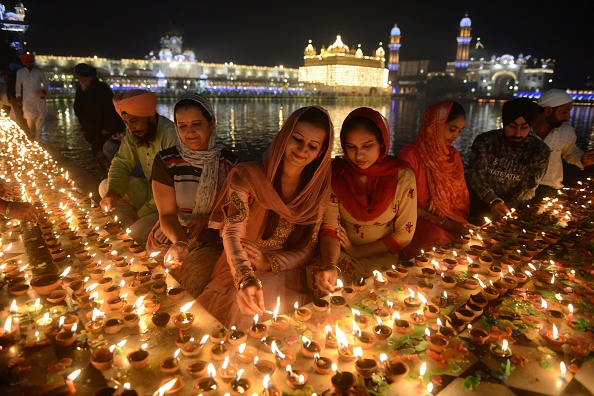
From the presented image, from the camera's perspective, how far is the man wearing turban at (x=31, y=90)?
937cm

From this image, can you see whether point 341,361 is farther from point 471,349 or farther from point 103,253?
point 103,253

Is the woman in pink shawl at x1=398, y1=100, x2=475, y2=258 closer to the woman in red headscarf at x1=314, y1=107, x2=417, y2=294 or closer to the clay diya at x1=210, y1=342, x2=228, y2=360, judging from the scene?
the woman in red headscarf at x1=314, y1=107, x2=417, y2=294

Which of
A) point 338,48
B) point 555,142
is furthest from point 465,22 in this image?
point 555,142

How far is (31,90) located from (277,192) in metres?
9.94

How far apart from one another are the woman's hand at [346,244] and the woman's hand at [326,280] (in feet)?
2.00

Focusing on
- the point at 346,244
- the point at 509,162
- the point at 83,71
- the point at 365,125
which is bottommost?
the point at 346,244

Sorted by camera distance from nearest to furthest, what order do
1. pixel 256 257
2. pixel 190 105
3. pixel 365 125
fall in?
pixel 256 257
pixel 365 125
pixel 190 105

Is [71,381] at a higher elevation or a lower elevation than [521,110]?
lower

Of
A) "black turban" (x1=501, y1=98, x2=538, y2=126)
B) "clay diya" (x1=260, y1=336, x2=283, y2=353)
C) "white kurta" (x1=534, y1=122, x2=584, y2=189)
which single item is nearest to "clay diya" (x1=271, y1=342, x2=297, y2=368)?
"clay diya" (x1=260, y1=336, x2=283, y2=353)

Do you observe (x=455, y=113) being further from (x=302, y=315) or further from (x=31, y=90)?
(x=31, y=90)

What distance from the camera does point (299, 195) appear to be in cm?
271

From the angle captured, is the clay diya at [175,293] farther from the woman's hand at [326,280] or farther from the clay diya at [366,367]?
the clay diya at [366,367]

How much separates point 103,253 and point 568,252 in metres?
3.55

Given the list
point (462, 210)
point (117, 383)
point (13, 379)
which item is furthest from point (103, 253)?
point (462, 210)
